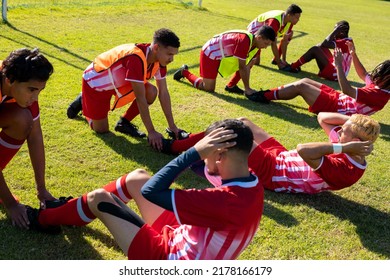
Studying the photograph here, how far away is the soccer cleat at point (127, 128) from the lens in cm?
481

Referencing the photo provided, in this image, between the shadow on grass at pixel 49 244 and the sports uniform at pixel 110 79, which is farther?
the sports uniform at pixel 110 79

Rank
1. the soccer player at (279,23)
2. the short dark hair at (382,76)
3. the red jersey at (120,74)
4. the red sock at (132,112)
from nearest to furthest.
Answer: the red jersey at (120,74), the red sock at (132,112), the short dark hair at (382,76), the soccer player at (279,23)

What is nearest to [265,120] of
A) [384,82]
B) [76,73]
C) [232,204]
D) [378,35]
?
[384,82]

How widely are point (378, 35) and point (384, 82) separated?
11.3 meters

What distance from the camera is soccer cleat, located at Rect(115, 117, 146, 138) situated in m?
4.81

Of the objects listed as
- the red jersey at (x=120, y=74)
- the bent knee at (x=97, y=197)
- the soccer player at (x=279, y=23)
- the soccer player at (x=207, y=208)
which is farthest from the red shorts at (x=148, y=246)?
the soccer player at (x=279, y=23)

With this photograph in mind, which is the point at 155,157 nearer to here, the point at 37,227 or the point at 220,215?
the point at 37,227

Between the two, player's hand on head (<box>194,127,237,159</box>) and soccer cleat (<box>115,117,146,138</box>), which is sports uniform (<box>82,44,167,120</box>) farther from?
player's hand on head (<box>194,127,237,159</box>)

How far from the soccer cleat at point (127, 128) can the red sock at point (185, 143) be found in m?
0.57

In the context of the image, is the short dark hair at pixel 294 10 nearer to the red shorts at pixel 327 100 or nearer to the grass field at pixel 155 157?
the grass field at pixel 155 157

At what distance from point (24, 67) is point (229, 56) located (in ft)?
14.6

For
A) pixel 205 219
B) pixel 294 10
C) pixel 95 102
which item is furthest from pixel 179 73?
pixel 205 219

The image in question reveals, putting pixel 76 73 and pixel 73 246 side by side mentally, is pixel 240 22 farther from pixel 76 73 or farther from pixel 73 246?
pixel 73 246

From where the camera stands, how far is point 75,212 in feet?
9.50
